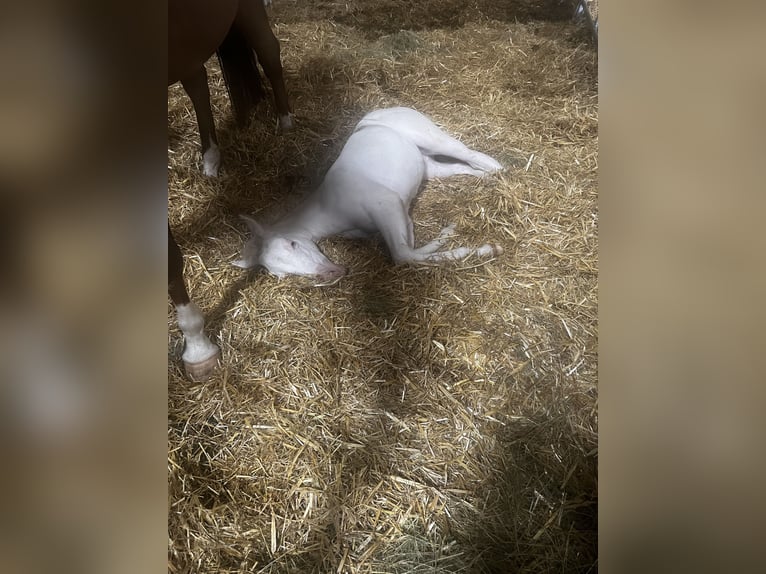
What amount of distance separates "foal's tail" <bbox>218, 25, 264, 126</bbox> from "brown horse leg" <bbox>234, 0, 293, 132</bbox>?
2 cm

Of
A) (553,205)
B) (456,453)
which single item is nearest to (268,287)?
(456,453)

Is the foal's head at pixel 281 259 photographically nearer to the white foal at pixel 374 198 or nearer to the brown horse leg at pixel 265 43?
the white foal at pixel 374 198

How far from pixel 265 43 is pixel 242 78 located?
0.08m

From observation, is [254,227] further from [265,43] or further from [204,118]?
[265,43]

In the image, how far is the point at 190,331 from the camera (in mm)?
853

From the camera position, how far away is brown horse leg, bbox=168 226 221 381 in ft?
2.73

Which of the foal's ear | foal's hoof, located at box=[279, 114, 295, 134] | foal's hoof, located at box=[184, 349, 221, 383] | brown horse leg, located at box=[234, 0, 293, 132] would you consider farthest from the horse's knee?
foal's hoof, located at box=[184, 349, 221, 383]

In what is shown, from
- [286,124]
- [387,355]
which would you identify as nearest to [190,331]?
[387,355]

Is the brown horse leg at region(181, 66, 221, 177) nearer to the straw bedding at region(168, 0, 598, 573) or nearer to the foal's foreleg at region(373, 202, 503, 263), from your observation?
the straw bedding at region(168, 0, 598, 573)

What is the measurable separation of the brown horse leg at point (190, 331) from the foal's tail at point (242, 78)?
329 millimetres

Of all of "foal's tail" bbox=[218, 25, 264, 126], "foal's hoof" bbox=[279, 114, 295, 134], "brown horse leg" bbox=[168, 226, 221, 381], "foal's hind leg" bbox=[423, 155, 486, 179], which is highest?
"foal's tail" bbox=[218, 25, 264, 126]

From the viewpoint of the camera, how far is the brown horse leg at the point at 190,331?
0.83 meters
